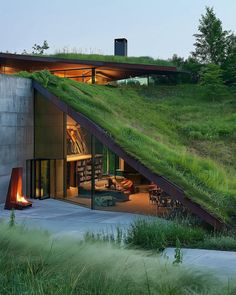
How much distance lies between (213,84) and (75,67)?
892 centimetres

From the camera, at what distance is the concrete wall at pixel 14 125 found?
17.8 meters

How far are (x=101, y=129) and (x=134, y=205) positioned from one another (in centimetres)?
283

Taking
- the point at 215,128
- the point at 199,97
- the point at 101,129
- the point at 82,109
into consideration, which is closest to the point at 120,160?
the point at 101,129

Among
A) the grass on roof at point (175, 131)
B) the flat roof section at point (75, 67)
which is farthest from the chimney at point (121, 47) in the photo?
the grass on roof at point (175, 131)

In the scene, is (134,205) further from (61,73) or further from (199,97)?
(199,97)

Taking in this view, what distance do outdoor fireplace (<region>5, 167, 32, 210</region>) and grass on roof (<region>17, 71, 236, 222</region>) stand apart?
311 cm

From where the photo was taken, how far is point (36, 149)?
64.8ft

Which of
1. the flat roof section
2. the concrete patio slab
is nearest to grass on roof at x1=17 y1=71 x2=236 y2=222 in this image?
the flat roof section

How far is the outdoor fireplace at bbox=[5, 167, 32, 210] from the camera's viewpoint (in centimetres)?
1711

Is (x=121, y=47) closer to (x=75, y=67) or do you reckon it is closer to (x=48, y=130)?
(x=75, y=67)

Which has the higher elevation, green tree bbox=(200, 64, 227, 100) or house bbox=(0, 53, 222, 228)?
green tree bbox=(200, 64, 227, 100)

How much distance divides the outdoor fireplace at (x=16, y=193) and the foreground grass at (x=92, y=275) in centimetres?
1119

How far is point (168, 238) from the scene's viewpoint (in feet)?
33.8

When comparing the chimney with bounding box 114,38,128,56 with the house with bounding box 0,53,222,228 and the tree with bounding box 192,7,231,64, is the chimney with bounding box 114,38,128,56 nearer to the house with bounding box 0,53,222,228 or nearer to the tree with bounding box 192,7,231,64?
the tree with bounding box 192,7,231,64
